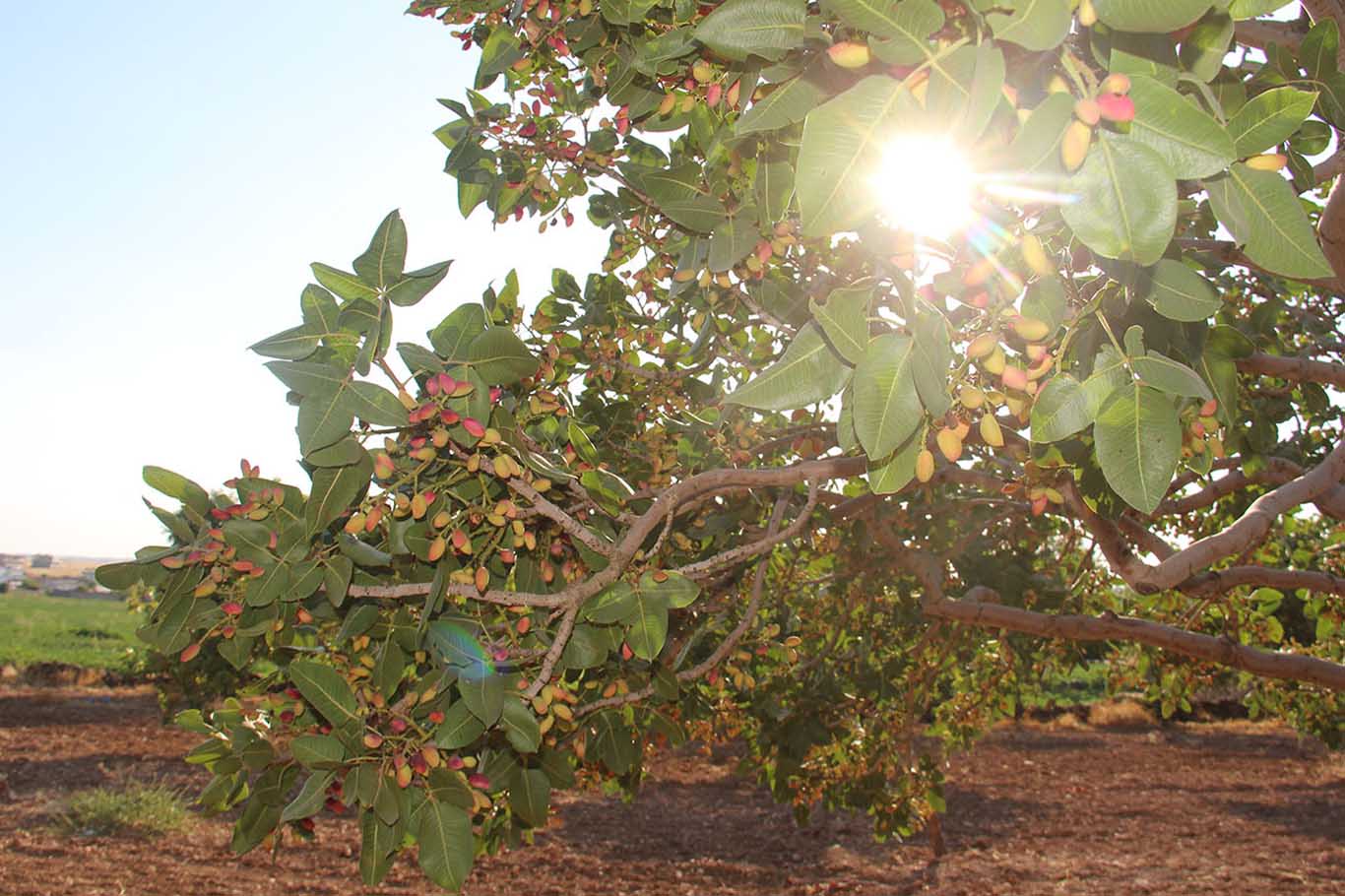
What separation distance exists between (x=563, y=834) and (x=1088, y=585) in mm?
6915

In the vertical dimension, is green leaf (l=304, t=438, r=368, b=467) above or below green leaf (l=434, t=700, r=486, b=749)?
above

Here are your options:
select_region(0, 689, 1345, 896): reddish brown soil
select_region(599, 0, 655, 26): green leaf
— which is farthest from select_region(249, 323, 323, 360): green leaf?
select_region(0, 689, 1345, 896): reddish brown soil

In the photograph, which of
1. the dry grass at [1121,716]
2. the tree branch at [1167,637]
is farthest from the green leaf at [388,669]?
the dry grass at [1121,716]

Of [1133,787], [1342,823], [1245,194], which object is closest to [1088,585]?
[1245,194]

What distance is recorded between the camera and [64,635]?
38.6 m

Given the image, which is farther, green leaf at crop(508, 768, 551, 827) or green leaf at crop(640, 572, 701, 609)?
green leaf at crop(508, 768, 551, 827)

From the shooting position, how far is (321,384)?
71.0 inches

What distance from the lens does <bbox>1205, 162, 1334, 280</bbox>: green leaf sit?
123 cm

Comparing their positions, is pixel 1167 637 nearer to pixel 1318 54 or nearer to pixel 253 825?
pixel 1318 54

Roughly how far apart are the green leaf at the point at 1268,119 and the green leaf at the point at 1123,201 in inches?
10.2

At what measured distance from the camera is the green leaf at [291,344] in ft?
5.87

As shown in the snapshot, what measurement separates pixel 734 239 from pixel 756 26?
0.74m

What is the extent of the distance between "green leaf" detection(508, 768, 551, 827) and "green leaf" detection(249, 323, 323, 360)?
1398 mm

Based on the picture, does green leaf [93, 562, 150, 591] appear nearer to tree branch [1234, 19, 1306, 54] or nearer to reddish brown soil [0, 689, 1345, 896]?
tree branch [1234, 19, 1306, 54]
